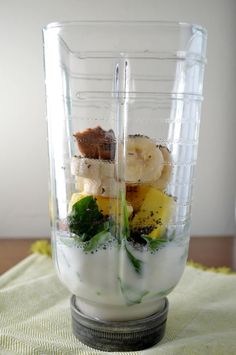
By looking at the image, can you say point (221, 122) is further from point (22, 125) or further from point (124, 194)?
point (124, 194)

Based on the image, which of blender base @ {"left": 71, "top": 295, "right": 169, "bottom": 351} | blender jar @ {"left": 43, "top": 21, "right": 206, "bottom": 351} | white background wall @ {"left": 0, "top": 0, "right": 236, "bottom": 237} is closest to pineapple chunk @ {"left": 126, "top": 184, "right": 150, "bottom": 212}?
blender jar @ {"left": 43, "top": 21, "right": 206, "bottom": 351}

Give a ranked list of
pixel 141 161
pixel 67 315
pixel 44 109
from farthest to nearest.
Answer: pixel 44 109, pixel 67 315, pixel 141 161

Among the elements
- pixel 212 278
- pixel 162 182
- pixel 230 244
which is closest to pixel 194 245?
pixel 230 244

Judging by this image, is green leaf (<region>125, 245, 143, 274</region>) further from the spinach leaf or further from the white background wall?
the white background wall

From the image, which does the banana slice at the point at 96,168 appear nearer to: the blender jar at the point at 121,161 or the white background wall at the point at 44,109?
the blender jar at the point at 121,161

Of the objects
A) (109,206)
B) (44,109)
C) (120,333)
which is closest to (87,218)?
(109,206)

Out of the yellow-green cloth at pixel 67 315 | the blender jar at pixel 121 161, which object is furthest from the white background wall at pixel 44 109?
the blender jar at pixel 121 161

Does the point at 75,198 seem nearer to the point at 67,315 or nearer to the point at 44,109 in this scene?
the point at 67,315
